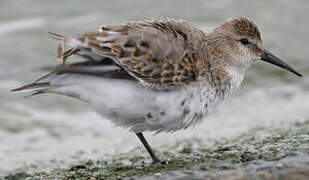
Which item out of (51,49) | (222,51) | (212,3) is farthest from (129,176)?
(212,3)

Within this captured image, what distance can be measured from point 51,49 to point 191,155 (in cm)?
621

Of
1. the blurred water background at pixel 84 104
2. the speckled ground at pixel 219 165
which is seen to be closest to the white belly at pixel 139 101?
the speckled ground at pixel 219 165

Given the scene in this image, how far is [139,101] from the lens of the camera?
186 inches

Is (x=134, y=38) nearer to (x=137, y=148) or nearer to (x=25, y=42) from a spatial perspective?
(x=137, y=148)

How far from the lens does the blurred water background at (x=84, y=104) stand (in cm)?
780

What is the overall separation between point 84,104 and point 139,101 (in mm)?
5172

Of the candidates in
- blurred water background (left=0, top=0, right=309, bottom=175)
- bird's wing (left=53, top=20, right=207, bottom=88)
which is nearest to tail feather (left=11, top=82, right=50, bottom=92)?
bird's wing (left=53, top=20, right=207, bottom=88)

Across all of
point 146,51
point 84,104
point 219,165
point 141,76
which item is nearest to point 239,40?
point 146,51

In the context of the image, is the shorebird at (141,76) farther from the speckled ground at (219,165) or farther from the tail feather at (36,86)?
the speckled ground at (219,165)

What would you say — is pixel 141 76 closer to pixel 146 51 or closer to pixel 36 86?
pixel 146 51

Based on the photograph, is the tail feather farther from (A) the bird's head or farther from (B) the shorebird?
(A) the bird's head

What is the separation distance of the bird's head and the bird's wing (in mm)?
686

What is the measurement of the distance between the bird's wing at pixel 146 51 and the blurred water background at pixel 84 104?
855mm

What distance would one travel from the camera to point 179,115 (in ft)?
16.1
